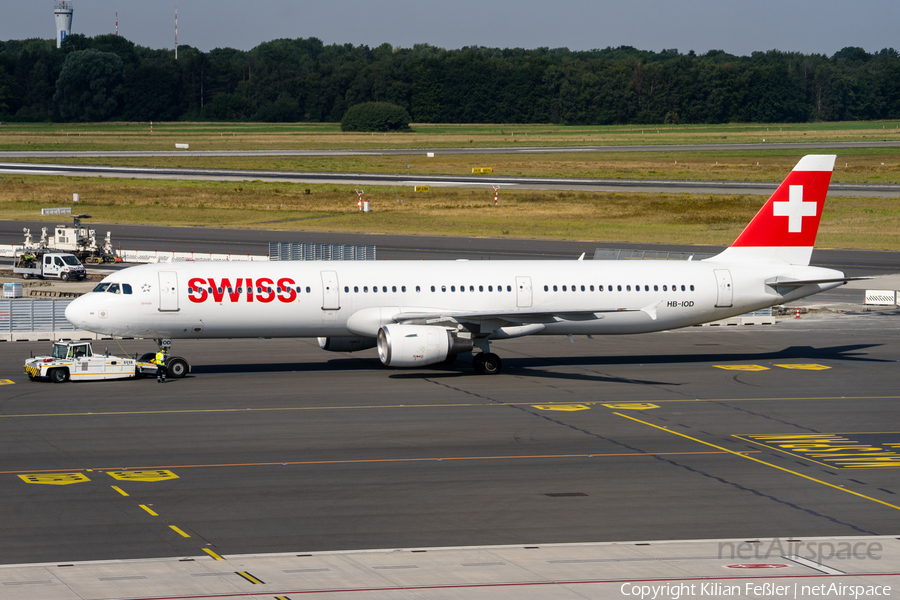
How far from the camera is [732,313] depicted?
1813 inches

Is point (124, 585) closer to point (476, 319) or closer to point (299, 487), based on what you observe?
point (299, 487)

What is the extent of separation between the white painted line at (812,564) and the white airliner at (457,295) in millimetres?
20506

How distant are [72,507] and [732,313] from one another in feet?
103

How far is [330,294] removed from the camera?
136 feet

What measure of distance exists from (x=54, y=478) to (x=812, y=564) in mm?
18129

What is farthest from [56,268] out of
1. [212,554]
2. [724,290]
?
Result: [212,554]

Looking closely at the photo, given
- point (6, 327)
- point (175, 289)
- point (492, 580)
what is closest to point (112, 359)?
point (175, 289)

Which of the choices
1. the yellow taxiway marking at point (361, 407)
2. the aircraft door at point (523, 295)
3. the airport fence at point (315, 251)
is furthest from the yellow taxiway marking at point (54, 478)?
the airport fence at point (315, 251)

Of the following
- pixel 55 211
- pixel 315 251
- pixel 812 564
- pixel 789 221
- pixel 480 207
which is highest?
pixel 480 207

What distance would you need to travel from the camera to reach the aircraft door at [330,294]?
41562mm

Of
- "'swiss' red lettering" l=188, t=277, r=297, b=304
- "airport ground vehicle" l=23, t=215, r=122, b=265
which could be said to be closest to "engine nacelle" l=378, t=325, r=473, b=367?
"'swiss' red lettering" l=188, t=277, r=297, b=304

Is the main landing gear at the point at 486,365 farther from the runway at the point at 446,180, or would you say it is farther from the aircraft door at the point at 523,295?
the runway at the point at 446,180

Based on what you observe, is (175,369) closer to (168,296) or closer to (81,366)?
(168,296)

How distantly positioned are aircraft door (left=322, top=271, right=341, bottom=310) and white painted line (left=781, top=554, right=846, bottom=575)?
2474 cm
